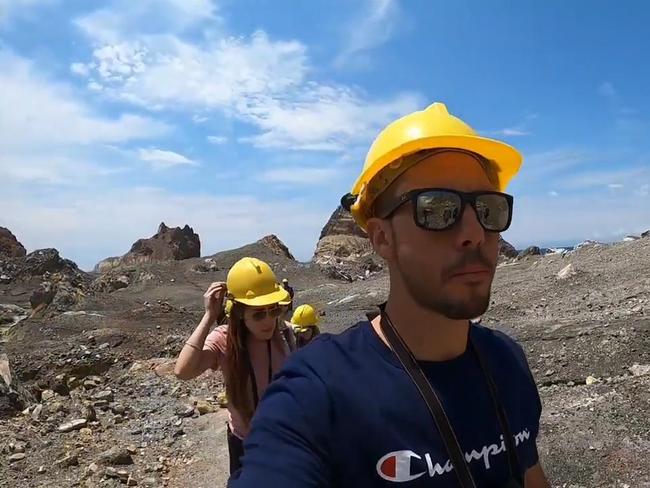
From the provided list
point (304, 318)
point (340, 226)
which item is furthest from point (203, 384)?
point (340, 226)

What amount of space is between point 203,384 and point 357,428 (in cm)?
921

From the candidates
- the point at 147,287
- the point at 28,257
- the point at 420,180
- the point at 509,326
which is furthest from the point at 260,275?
the point at 28,257

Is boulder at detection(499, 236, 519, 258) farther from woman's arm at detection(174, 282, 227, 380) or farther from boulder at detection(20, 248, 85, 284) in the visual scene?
woman's arm at detection(174, 282, 227, 380)

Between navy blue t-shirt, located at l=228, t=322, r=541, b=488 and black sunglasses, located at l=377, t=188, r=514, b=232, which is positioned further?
black sunglasses, located at l=377, t=188, r=514, b=232

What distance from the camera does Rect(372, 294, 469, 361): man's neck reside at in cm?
162

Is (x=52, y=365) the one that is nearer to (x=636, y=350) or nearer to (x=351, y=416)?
(x=636, y=350)

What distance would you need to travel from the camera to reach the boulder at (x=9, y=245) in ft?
143

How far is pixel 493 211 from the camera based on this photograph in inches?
67.0

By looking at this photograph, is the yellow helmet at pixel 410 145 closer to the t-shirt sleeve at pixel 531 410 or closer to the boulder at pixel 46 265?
the t-shirt sleeve at pixel 531 410

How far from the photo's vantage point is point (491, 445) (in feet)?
5.20

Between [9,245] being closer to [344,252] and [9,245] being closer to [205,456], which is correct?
[344,252]

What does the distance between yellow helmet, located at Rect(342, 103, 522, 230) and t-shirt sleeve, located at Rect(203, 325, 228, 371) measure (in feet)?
6.92

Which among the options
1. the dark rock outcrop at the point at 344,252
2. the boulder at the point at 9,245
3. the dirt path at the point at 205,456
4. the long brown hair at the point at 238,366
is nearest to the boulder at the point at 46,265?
the boulder at the point at 9,245

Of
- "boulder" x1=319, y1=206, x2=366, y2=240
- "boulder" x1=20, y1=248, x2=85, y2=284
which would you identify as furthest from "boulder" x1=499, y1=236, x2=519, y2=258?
"boulder" x1=20, y1=248, x2=85, y2=284
